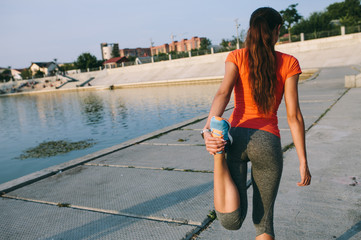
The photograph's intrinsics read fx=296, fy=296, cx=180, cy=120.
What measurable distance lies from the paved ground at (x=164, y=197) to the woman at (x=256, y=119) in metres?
0.88

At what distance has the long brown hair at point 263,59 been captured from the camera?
70.6 inches

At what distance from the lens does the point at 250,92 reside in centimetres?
186

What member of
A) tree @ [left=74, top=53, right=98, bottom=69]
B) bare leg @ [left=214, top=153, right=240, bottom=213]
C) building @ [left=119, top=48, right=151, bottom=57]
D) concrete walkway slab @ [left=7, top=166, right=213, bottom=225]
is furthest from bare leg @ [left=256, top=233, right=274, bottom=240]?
building @ [left=119, top=48, right=151, bottom=57]

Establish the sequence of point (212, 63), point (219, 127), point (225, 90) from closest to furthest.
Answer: point (219, 127), point (225, 90), point (212, 63)

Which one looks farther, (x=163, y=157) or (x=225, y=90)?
(x=163, y=157)

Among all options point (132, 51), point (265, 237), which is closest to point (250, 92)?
point (265, 237)

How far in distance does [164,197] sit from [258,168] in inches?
A: 76.6

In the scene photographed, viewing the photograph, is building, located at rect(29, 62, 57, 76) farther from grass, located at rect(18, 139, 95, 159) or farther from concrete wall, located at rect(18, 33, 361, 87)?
grass, located at rect(18, 139, 95, 159)

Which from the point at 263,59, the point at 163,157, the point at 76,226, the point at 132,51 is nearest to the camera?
the point at 263,59

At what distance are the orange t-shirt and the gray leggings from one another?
52 mm

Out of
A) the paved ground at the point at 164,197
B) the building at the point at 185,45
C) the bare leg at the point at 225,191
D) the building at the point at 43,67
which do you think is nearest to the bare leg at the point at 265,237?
the bare leg at the point at 225,191

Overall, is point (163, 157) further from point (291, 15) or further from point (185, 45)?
point (185, 45)

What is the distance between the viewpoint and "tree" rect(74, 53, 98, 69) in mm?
83812

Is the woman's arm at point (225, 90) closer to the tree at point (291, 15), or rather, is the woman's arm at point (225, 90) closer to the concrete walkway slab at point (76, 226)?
the concrete walkway slab at point (76, 226)
